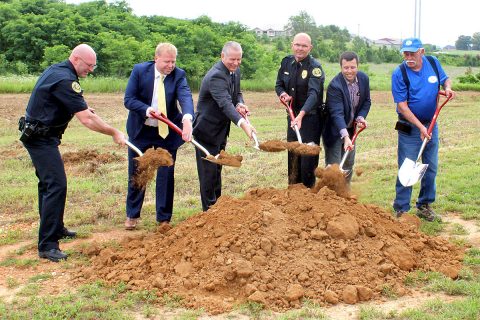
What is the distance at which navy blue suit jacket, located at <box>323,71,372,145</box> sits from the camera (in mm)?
6719

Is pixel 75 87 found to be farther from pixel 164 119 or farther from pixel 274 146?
pixel 274 146

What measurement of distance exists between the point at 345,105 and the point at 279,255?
232 centimetres

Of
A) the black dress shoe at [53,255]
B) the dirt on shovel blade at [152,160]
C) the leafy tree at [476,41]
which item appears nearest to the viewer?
the black dress shoe at [53,255]

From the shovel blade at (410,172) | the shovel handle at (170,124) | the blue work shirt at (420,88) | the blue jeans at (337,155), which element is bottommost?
the shovel blade at (410,172)

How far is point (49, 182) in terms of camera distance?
578 cm

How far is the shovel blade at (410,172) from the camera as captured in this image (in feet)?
21.7

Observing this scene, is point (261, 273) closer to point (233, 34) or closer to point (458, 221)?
point (458, 221)

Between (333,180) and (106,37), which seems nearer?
(333,180)

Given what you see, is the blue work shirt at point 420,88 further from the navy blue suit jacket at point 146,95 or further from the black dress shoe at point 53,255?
the black dress shoe at point 53,255

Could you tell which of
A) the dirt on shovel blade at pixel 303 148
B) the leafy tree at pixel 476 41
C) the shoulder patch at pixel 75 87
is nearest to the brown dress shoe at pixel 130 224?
the shoulder patch at pixel 75 87

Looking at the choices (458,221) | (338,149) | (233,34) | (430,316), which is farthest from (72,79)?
(233,34)

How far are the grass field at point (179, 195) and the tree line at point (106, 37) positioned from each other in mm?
12269

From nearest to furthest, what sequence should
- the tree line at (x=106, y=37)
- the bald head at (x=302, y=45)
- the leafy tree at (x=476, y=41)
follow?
1. the bald head at (x=302, y=45)
2. the tree line at (x=106, y=37)
3. the leafy tree at (x=476, y=41)

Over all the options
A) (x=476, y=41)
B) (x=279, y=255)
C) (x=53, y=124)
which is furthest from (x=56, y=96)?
(x=476, y=41)
